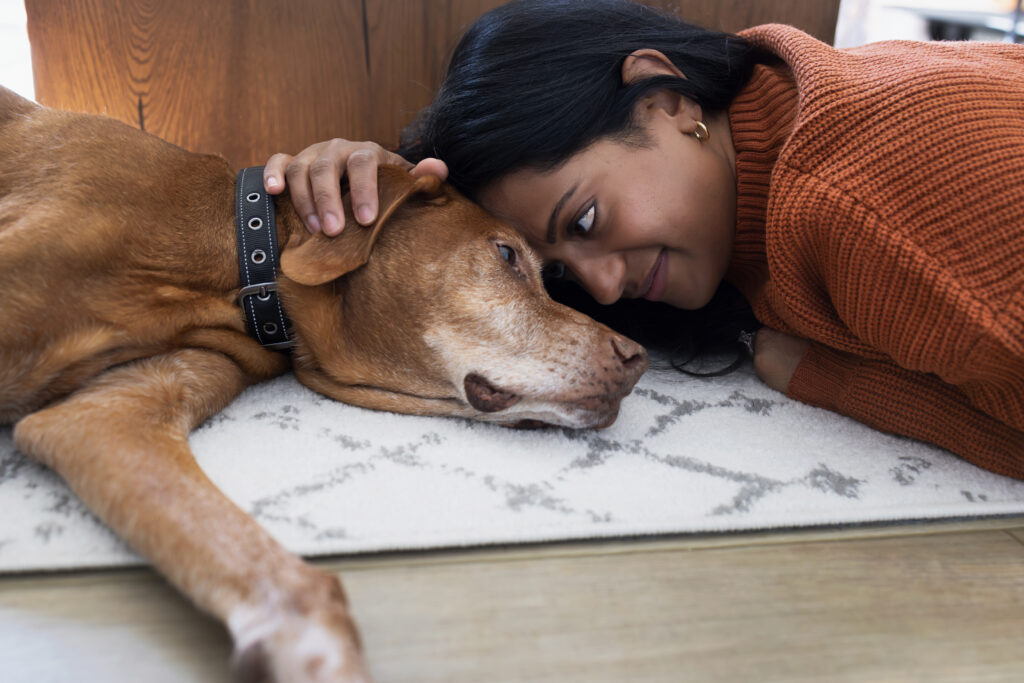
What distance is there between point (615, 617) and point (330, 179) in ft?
3.31

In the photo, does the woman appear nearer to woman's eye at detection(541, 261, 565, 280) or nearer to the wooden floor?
woman's eye at detection(541, 261, 565, 280)

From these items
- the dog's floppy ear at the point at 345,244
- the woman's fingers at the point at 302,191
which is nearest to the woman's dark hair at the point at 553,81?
the dog's floppy ear at the point at 345,244

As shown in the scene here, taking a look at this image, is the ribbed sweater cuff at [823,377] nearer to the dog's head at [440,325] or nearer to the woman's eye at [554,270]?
the dog's head at [440,325]

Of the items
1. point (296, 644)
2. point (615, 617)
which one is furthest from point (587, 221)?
point (296, 644)

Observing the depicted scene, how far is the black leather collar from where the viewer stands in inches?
59.4

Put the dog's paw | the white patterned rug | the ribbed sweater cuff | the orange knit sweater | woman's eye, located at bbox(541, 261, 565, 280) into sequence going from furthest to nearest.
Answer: woman's eye, located at bbox(541, 261, 565, 280), the ribbed sweater cuff, the orange knit sweater, the white patterned rug, the dog's paw

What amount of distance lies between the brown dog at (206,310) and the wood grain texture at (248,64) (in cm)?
87

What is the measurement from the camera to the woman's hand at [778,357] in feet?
5.92

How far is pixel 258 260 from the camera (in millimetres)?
1508

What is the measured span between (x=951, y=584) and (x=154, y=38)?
2.54 metres

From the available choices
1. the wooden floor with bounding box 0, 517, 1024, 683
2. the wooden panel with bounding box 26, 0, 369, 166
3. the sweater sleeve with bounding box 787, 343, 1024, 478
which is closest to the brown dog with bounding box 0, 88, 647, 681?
the wooden floor with bounding box 0, 517, 1024, 683

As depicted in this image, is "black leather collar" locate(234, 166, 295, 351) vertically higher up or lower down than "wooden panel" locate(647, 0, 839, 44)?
Result: lower down

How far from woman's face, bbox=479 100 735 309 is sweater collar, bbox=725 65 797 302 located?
0.13 feet

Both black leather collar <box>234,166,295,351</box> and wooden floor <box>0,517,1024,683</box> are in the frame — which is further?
black leather collar <box>234,166,295,351</box>
